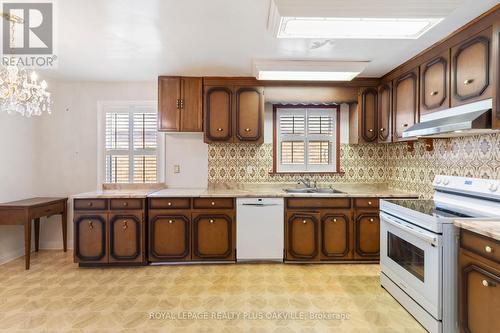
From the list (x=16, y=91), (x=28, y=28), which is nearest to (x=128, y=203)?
(x=16, y=91)

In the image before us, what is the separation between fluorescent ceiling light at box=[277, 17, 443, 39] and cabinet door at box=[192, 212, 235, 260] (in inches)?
81.3

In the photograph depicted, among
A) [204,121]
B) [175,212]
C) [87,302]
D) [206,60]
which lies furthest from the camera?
[204,121]

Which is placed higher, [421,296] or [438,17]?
[438,17]

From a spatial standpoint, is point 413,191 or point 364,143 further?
point 364,143

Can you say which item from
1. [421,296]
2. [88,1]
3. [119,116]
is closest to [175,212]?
[119,116]

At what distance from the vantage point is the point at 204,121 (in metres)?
3.46

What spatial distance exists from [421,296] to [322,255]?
127cm

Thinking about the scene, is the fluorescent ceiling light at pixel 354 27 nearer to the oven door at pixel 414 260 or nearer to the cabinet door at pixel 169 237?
the oven door at pixel 414 260

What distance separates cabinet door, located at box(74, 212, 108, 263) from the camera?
316 centimetres

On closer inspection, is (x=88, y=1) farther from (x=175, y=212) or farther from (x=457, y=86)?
(x=457, y=86)

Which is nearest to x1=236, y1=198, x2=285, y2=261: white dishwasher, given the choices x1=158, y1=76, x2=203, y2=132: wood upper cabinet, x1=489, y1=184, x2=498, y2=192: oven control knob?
x1=158, y1=76, x2=203, y2=132: wood upper cabinet

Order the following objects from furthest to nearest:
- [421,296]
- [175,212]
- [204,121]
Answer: [204,121] < [175,212] < [421,296]

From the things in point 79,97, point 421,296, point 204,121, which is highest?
point 79,97

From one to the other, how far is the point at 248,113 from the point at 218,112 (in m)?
0.38
